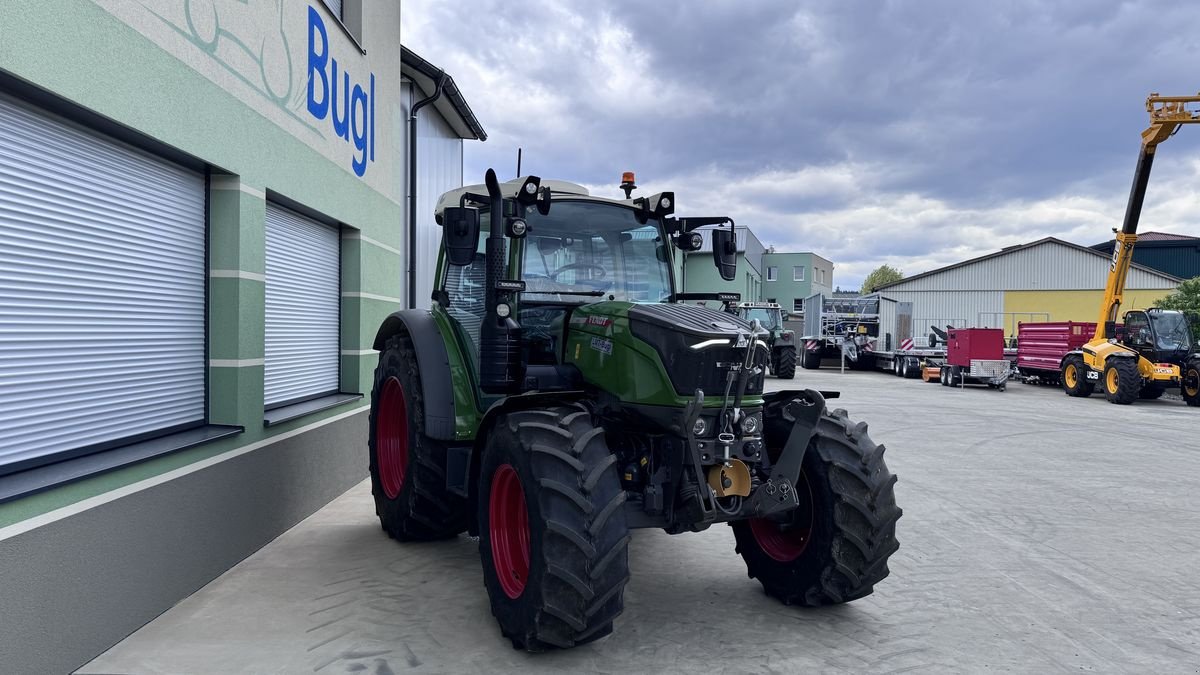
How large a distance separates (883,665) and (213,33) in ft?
17.3

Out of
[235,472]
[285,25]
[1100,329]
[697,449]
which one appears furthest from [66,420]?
[1100,329]

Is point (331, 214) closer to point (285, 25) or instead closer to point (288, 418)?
point (285, 25)

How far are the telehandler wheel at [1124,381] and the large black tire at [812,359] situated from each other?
38.9ft

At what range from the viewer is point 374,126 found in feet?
27.0

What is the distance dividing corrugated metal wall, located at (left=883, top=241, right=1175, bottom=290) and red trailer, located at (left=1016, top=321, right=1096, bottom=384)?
16.2 meters

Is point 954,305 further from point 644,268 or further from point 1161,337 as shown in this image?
point 644,268

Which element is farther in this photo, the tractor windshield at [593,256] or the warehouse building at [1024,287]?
the warehouse building at [1024,287]

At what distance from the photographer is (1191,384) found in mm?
17562

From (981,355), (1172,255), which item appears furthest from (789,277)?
(981,355)

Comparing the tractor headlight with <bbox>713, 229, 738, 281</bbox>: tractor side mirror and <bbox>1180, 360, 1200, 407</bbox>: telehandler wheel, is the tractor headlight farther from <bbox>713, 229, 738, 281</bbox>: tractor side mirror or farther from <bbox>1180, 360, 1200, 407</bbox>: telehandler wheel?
<bbox>1180, 360, 1200, 407</bbox>: telehandler wheel

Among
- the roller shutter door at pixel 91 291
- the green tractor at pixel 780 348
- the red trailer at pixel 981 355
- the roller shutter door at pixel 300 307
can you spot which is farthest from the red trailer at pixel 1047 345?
the roller shutter door at pixel 91 291

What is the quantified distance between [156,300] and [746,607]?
394 cm

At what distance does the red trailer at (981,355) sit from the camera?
20.6 m

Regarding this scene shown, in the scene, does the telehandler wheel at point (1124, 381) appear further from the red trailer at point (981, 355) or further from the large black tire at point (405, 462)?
the large black tire at point (405, 462)
